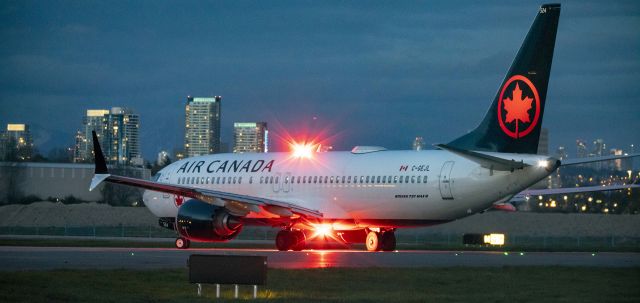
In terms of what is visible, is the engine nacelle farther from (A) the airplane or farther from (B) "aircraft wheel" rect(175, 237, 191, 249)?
(B) "aircraft wheel" rect(175, 237, 191, 249)

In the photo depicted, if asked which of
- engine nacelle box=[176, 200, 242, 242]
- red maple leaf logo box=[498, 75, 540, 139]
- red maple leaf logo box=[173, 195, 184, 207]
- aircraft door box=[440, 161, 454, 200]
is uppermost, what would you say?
red maple leaf logo box=[498, 75, 540, 139]

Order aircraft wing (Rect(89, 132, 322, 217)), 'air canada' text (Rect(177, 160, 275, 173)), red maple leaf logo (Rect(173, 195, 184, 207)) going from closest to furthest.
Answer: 1. aircraft wing (Rect(89, 132, 322, 217))
2. 'air canada' text (Rect(177, 160, 275, 173))
3. red maple leaf logo (Rect(173, 195, 184, 207))

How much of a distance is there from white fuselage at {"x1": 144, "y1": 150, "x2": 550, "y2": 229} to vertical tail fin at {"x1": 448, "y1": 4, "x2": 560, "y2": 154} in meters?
0.64

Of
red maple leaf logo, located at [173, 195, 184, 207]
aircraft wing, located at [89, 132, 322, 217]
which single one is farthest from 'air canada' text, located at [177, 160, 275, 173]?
aircraft wing, located at [89, 132, 322, 217]

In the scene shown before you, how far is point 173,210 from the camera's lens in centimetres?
4978

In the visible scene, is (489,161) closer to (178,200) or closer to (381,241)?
(381,241)

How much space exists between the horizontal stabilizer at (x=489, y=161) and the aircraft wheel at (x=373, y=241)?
657 centimetres

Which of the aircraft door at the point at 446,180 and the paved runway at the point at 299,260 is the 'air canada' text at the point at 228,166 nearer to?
the paved runway at the point at 299,260

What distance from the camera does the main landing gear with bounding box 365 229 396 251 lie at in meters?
43.4

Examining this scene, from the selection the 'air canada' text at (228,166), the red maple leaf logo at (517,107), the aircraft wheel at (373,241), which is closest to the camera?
the red maple leaf logo at (517,107)

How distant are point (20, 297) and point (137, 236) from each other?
43.1 m

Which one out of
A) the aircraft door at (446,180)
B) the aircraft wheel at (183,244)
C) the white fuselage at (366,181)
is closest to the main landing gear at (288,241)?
the white fuselage at (366,181)

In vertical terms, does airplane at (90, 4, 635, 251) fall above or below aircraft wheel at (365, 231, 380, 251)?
above

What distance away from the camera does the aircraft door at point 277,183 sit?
46344 mm
